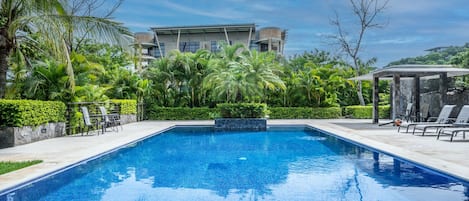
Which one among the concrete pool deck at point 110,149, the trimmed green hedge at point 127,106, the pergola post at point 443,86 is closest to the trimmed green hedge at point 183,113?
the trimmed green hedge at point 127,106

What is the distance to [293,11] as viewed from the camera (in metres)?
31.6

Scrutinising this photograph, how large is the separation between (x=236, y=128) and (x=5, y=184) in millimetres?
12467

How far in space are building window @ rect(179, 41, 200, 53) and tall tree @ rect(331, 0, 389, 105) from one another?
2425 cm

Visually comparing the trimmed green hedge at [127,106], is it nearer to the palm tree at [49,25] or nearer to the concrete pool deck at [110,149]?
the concrete pool deck at [110,149]

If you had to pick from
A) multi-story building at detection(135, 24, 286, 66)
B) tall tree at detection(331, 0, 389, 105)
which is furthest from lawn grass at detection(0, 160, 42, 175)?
multi-story building at detection(135, 24, 286, 66)

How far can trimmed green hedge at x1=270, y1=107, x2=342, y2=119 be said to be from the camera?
854 inches

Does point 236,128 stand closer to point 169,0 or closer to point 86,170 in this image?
point 86,170

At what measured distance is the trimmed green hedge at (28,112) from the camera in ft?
30.3

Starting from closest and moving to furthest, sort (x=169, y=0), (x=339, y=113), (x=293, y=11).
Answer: (x=339, y=113), (x=293, y=11), (x=169, y=0)

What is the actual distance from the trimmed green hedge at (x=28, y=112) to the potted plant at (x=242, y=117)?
7.54 meters

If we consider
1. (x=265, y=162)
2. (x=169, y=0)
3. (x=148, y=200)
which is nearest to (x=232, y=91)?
(x=265, y=162)

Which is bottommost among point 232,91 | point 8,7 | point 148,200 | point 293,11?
point 148,200

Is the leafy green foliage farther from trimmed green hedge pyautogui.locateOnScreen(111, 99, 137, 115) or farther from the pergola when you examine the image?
the pergola

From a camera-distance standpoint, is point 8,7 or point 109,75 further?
point 109,75
